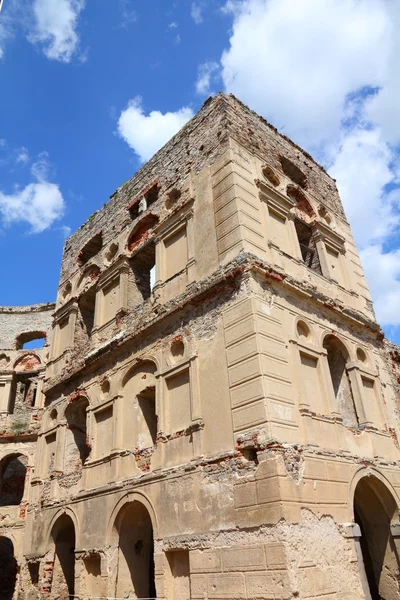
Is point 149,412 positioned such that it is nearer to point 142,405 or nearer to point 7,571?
point 142,405

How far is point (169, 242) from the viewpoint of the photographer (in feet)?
38.1

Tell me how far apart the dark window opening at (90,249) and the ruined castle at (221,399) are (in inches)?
19.3

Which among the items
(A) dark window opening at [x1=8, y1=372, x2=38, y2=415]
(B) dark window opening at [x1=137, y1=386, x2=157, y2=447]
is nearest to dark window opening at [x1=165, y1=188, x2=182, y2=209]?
(B) dark window opening at [x1=137, y1=386, x2=157, y2=447]

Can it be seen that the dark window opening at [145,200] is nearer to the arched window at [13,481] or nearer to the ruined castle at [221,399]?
the ruined castle at [221,399]

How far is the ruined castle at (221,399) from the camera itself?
728 cm

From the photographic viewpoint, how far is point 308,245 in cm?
1284

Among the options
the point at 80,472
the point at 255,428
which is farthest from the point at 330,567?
the point at 80,472

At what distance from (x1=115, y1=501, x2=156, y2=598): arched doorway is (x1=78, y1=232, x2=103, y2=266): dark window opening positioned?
8.60 m

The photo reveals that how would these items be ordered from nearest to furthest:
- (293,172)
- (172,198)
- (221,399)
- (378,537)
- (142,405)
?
(221,399) < (378,537) < (142,405) < (172,198) < (293,172)

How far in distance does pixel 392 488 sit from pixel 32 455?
14.3 metres

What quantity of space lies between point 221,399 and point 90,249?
9.13 meters

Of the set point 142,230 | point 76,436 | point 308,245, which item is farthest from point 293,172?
point 76,436

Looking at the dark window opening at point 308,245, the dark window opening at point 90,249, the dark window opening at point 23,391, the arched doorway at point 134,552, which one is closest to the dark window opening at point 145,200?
the dark window opening at point 90,249

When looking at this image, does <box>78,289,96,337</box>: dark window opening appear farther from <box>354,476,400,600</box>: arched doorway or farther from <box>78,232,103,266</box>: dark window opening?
<box>354,476,400,600</box>: arched doorway
